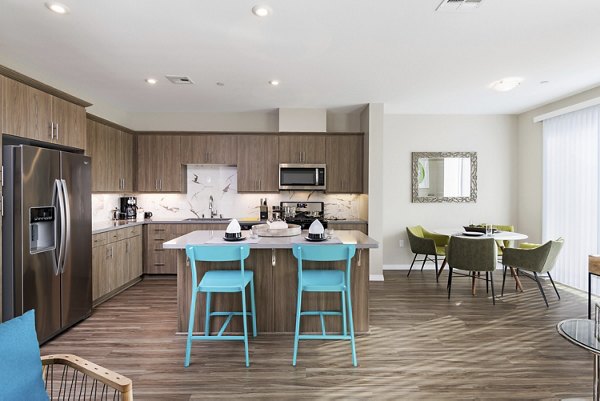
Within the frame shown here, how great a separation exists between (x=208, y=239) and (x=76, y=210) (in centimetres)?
142

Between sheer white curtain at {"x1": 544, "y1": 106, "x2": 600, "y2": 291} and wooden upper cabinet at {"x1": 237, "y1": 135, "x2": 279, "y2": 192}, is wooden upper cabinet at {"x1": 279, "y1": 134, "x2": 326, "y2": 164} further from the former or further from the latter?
sheer white curtain at {"x1": 544, "y1": 106, "x2": 600, "y2": 291}

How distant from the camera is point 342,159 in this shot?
555 cm

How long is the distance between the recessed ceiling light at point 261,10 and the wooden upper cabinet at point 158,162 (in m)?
3.46

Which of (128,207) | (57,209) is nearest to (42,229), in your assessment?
(57,209)

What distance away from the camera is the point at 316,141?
5.55 m

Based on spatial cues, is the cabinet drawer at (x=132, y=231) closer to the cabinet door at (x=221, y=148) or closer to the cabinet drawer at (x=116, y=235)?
the cabinet drawer at (x=116, y=235)

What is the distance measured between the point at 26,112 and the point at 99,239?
1.75m

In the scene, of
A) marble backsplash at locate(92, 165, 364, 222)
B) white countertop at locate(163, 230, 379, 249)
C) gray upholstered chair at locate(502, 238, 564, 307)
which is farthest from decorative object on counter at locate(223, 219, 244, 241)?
gray upholstered chair at locate(502, 238, 564, 307)

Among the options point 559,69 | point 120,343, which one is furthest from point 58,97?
point 559,69

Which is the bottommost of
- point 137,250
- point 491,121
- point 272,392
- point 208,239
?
point 272,392

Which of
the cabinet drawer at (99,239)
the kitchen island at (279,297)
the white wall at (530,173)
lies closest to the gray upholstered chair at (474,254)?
the kitchen island at (279,297)

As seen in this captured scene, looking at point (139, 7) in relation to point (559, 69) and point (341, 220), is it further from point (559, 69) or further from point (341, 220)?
point (559, 69)

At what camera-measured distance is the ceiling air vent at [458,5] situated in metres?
2.40

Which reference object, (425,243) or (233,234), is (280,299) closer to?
(233,234)
